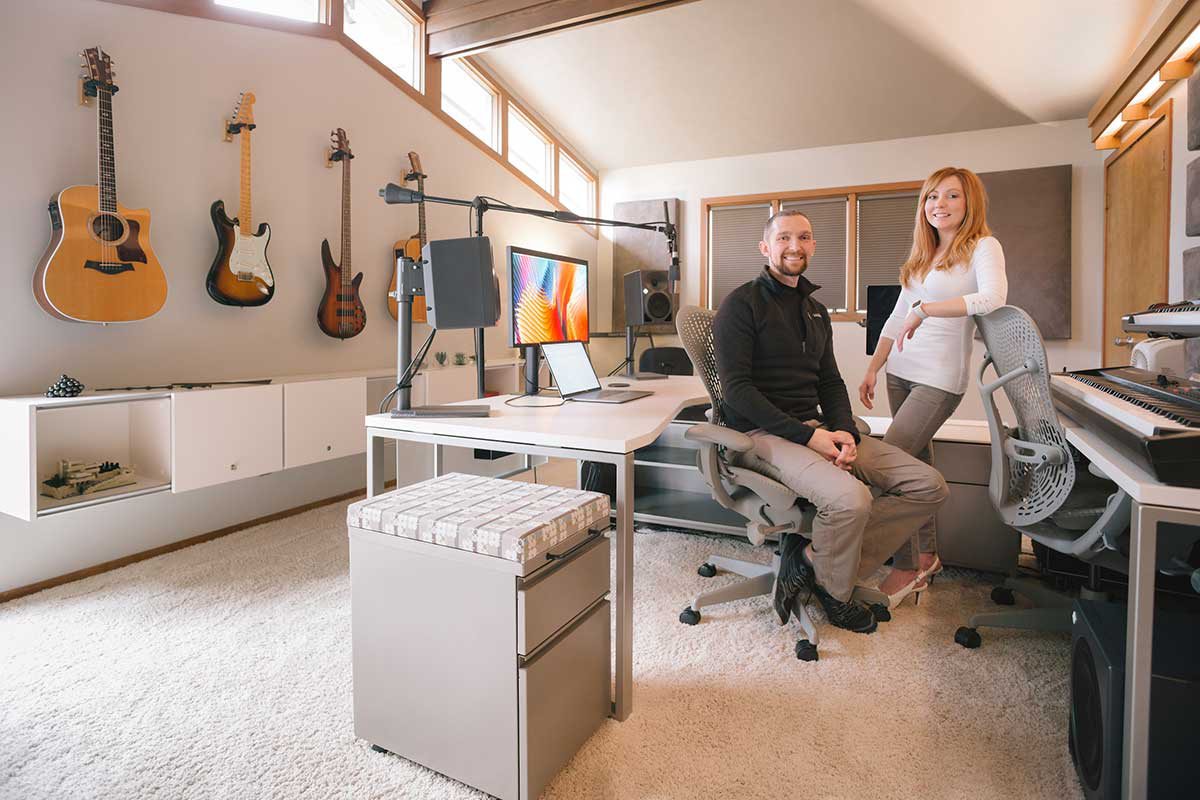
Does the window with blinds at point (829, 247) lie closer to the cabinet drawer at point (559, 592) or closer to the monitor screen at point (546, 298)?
the monitor screen at point (546, 298)

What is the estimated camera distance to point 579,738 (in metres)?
1.35

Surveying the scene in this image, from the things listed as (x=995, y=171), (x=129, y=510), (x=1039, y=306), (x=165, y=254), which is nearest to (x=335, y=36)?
(x=165, y=254)

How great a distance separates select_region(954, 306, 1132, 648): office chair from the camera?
4.80 feet

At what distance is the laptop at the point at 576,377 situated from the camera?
85.9 inches

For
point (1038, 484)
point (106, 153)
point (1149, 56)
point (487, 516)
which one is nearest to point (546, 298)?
point (487, 516)

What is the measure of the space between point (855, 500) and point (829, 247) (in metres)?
4.55

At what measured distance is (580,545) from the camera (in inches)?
53.4

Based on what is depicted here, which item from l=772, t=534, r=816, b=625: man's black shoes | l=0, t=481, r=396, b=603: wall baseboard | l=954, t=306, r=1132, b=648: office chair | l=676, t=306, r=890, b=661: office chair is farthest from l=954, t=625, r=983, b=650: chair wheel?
l=0, t=481, r=396, b=603: wall baseboard

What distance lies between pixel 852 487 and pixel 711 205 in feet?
16.0

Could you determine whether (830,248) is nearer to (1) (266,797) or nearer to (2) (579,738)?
(2) (579,738)

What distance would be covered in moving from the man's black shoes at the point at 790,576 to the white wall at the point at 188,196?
262cm

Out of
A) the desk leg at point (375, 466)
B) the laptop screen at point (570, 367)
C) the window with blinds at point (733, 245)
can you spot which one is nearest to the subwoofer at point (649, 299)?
the laptop screen at point (570, 367)

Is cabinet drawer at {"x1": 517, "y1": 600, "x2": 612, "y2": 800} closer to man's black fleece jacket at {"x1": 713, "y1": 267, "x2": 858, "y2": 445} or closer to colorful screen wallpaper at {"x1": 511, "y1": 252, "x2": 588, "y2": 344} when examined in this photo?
man's black fleece jacket at {"x1": 713, "y1": 267, "x2": 858, "y2": 445}

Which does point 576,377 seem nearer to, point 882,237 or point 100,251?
point 100,251
